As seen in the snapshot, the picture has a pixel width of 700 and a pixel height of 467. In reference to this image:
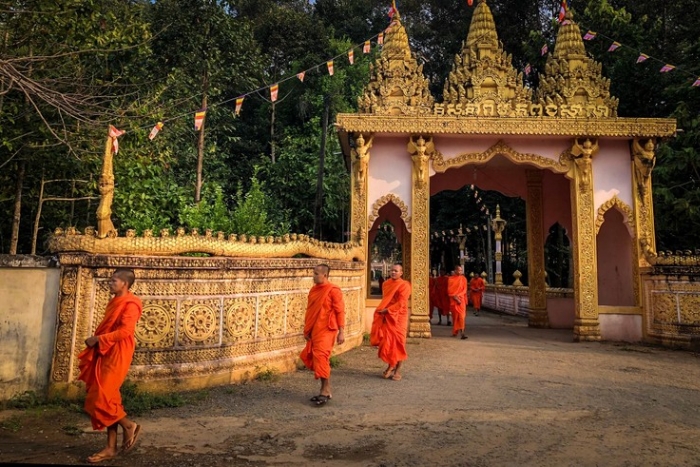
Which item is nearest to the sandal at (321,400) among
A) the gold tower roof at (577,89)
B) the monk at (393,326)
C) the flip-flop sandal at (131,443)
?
the monk at (393,326)

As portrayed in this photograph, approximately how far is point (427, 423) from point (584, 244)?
25.1ft

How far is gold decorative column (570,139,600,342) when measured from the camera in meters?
10.8

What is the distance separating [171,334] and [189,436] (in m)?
1.76

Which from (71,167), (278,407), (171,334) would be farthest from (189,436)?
(71,167)

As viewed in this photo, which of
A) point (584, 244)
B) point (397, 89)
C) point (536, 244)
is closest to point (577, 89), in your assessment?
point (584, 244)

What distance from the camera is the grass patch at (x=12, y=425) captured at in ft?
15.1

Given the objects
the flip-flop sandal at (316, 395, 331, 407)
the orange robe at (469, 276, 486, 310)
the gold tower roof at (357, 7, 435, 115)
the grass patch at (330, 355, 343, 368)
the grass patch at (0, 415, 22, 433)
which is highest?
the gold tower roof at (357, 7, 435, 115)

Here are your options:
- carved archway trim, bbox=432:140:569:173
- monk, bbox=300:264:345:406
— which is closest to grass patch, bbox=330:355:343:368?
monk, bbox=300:264:345:406

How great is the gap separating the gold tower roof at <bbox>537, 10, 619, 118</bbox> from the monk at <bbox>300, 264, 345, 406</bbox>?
25.6 ft

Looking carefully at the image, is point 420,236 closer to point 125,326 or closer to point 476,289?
point 125,326

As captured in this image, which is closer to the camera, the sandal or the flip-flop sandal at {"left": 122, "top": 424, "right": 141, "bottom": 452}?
the flip-flop sandal at {"left": 122, "top": 424, "right": 141, "bottom": 452}

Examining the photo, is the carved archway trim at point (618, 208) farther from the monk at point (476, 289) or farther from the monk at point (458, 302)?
the monk at point (476, 289)

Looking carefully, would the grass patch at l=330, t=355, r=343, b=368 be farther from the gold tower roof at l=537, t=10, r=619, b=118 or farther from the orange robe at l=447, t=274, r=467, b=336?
the gold tower roof at l=537, t=10, r=619, b=118

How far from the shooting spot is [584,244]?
11.0 meters
